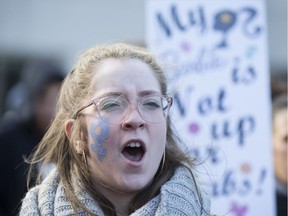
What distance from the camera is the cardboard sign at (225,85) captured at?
3.73 m

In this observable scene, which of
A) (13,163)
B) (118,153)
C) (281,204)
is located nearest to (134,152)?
(118,153)

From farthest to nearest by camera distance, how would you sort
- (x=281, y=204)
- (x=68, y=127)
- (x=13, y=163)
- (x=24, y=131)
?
1. (x=24, y=131)
2. (x=13, y=163)
3. (x=281, y=204)
4. (x=68, y=127)

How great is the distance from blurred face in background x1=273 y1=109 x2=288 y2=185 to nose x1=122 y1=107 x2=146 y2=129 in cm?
179

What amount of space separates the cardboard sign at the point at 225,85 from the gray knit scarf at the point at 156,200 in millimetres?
1257

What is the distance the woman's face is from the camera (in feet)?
7.45

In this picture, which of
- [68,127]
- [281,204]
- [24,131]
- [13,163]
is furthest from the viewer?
[24,131]

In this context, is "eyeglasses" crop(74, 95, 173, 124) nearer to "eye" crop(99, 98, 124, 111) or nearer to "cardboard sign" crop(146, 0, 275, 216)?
"eye" crop(99, 98, 124, 111)

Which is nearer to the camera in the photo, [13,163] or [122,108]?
[122,108]

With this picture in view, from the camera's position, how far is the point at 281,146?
3.92 metres

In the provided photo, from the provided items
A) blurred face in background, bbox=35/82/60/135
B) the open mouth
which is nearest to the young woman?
the open mouth

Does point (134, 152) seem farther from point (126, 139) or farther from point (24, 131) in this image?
point (24, 131)

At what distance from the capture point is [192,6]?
3914 millimetres

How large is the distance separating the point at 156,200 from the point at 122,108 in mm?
309

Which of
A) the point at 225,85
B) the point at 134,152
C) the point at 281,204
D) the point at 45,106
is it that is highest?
the point at 134,152
